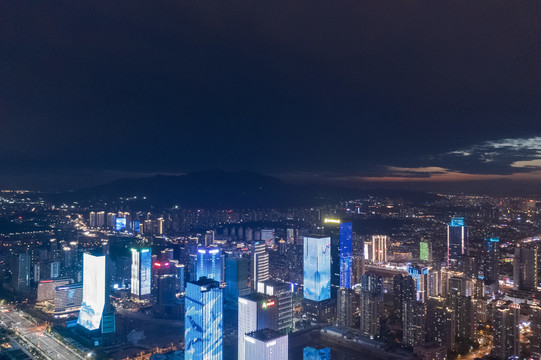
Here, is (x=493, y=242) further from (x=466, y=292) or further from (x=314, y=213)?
(x=314, y=213)

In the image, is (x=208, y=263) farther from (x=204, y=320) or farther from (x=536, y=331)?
(x=536, y=331)

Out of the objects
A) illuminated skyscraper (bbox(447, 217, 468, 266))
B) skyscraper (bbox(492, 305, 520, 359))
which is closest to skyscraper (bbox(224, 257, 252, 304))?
illuminated skyscraper (bbox(447, 217, 468, 266))

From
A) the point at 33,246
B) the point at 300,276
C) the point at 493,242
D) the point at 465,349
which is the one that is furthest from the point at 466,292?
the point at 33,246

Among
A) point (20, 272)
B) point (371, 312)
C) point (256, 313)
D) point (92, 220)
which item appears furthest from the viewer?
point (92, 220)

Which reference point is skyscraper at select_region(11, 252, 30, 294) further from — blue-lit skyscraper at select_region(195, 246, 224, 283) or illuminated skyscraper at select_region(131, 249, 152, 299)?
A: blue-lit skyscraper at select_region(195, 246, 224, 283)

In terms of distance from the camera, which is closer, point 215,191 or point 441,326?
point 441,326

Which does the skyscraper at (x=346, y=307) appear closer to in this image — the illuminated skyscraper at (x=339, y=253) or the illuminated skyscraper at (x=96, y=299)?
the illuminated skyscraper at (x=339, y=253)

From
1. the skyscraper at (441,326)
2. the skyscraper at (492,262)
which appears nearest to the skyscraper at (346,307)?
the skyscraper at (441,326)

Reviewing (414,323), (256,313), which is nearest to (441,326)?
(414,323)
